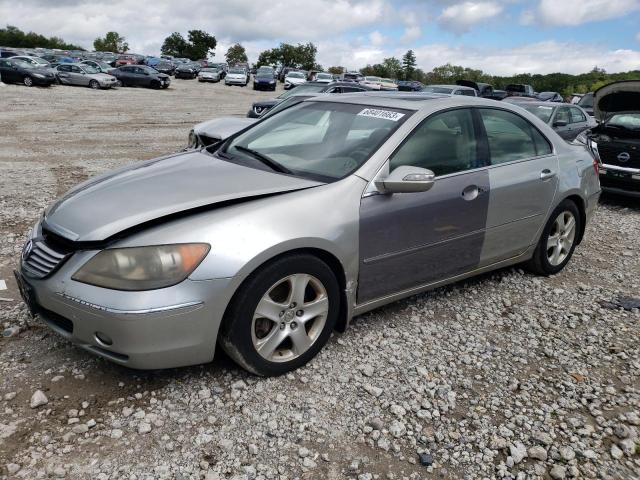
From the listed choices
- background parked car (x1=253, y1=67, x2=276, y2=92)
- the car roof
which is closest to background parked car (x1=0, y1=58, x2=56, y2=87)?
background parked car (x1=253, y1=67, x2=276, y2=92)

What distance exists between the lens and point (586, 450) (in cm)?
259

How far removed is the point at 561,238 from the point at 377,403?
2783 mm

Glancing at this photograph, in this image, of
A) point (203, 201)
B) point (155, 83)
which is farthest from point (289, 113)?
point (155, 83)

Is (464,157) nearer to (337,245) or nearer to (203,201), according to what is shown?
(337,245)

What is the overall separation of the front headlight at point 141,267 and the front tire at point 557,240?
3147 millimetres

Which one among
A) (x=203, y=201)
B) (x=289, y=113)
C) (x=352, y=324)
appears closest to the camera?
(x=203, y=201)

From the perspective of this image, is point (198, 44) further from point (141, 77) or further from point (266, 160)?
point (266, 160)

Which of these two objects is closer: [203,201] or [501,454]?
[501,454]

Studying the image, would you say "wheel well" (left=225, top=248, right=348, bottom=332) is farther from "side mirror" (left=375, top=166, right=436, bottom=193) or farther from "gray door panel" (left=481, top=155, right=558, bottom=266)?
"gray door panel" (left=481, top=155, right=558, bottom=266)

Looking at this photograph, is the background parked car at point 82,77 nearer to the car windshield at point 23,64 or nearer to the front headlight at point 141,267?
the car windshield at point 23,64

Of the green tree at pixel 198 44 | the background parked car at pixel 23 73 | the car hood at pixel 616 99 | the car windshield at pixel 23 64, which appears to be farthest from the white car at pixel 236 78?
the green tree at pixel 198 44

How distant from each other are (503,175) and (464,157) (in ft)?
1.30

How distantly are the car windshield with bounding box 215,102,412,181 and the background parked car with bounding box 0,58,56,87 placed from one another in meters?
28.9

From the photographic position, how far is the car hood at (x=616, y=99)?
28.3 ft
